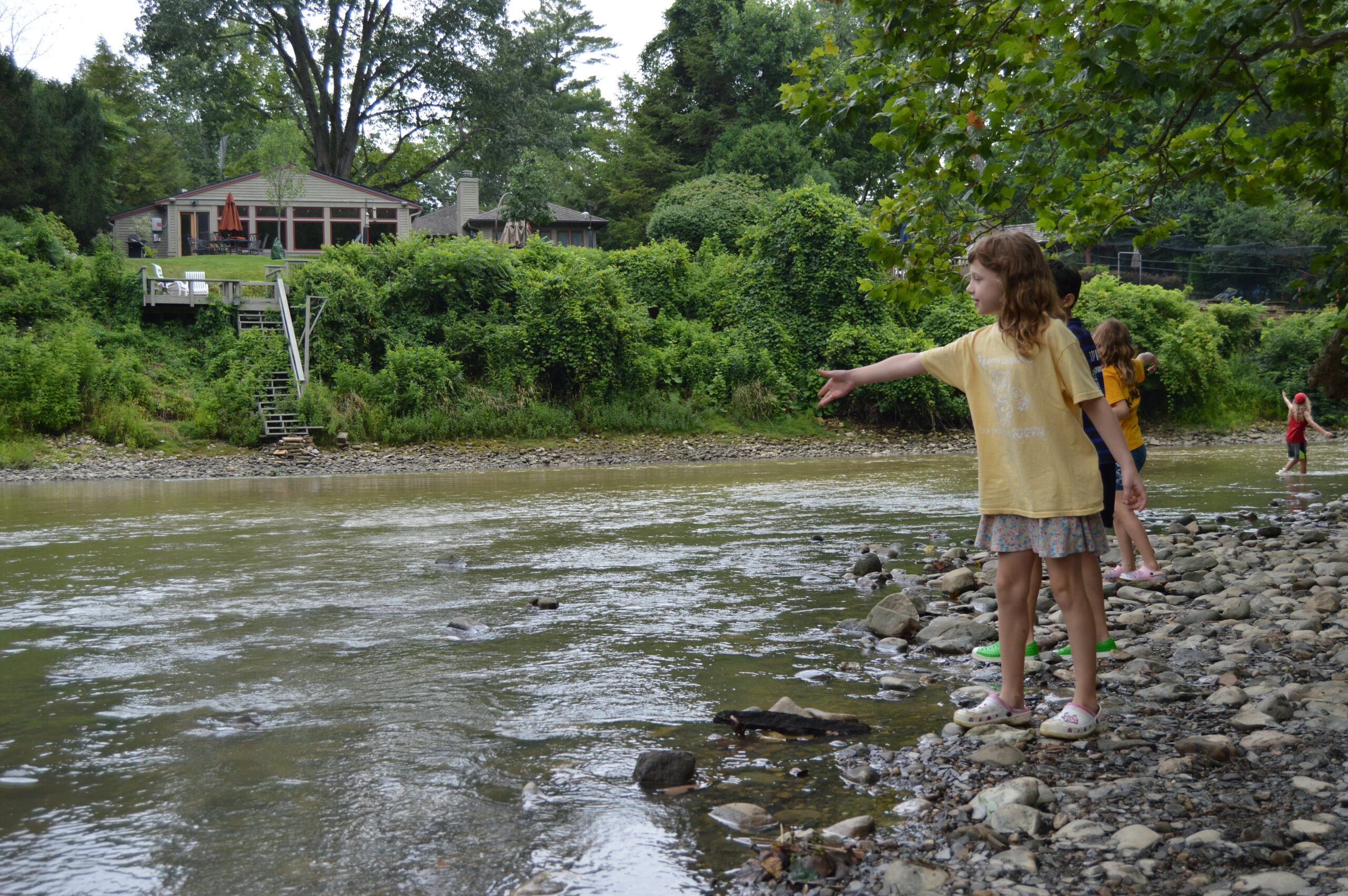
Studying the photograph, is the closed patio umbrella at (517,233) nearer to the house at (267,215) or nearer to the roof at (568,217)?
the house at (267,215)

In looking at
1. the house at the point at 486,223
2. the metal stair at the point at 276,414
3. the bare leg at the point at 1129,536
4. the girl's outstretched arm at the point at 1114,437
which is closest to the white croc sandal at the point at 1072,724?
the girl's outstretched arm at the point at 1114,437

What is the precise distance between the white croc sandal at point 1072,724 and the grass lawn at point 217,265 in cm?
2819

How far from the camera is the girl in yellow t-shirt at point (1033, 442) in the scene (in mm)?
3484

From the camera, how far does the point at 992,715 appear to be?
367 centimetres

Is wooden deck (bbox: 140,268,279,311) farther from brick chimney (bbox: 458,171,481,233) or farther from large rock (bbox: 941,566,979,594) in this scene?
large rock (bbox: 941,566,979,594)

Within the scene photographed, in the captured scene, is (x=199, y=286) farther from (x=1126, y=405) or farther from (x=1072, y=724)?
(x=1072, y=724)

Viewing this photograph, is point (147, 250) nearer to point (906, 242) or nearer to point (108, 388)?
point (108, 388)

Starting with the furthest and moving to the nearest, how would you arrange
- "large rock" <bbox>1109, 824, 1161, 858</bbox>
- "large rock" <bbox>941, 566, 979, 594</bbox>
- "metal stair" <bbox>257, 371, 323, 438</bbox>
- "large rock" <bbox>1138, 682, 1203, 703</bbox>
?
1. "metal stair" <bbox>257, 371, 323, 438</bbox>
2. "large rock" <bbox>941, 566, 979, 594</bbox>
3. "large rock" <bbox>1138, 682, 1203, 703</bbox>
4. "large rock" <bbox>1109, 824, 1161, 858</bbox>

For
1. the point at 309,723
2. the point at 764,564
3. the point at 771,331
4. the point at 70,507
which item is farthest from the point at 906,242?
the point at 771,331

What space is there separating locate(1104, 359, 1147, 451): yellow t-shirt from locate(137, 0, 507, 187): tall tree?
36416 mm

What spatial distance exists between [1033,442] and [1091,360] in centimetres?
89

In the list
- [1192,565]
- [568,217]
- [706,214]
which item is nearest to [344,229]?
[568,217]

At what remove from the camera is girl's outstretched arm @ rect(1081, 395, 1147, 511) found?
136 inches

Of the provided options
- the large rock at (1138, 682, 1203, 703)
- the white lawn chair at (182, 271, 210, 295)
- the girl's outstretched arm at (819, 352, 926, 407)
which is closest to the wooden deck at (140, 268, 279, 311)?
the white lawn chair at (182, 271, 210, 295)
